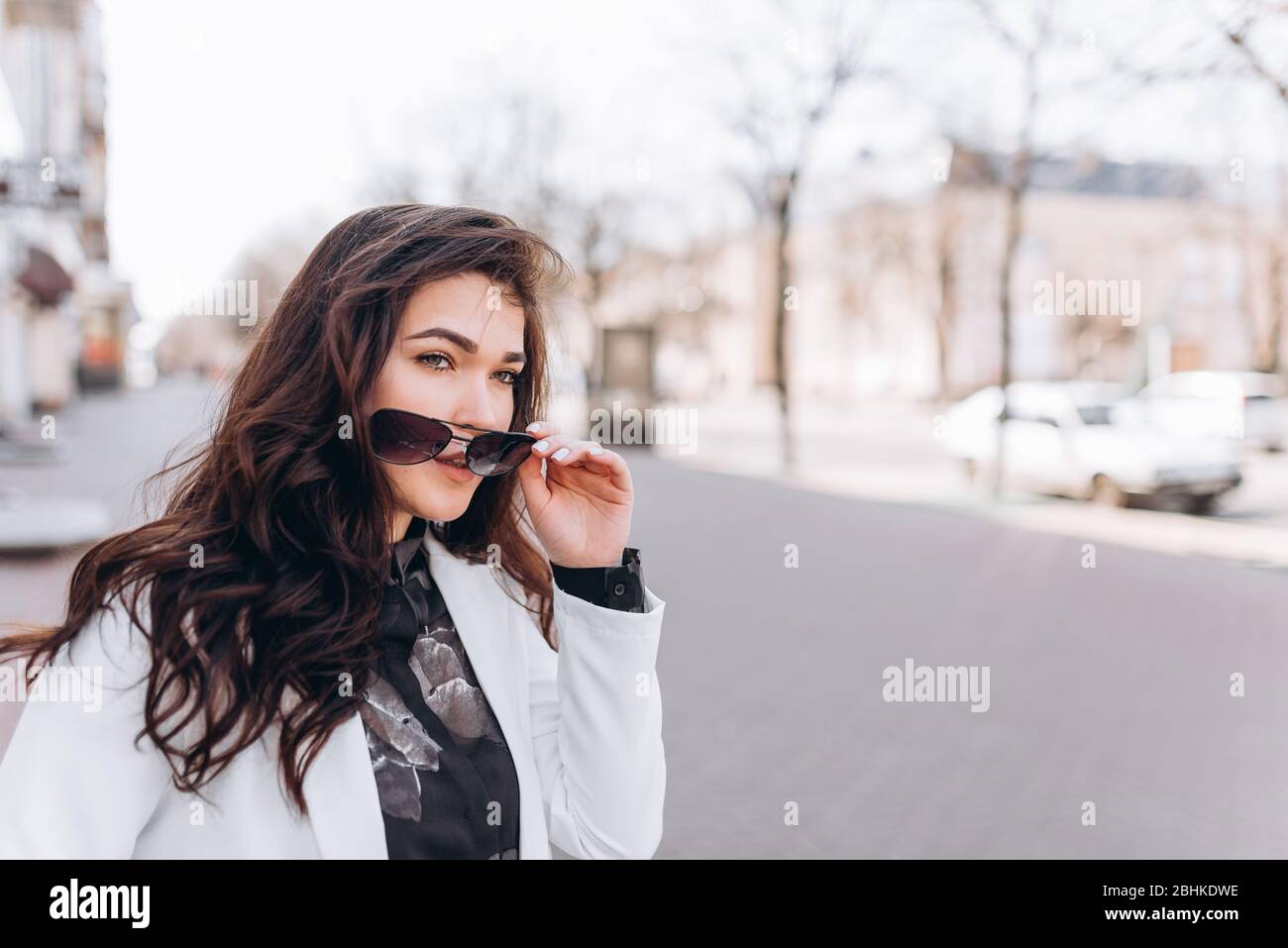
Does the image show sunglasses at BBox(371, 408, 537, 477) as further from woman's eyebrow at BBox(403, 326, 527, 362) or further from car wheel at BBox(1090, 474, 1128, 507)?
car wheel at BBox(1090, 474, 1128, 507)

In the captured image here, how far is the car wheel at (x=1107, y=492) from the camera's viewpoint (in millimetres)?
15383

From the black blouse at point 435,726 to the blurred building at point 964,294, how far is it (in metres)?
23.2

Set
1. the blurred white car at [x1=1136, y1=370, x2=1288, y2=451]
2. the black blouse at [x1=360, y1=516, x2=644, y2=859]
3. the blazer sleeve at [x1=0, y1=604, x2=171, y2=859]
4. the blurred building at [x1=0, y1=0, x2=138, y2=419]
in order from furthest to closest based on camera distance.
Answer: the blurred white car at [x1=1136, y1=370, x2=1288, y2=451], the blurred building at [x1=0, y1=0, x2=138, y2=419], the black blouse at [x1=360, y1=516, x2=644, y2=859], the blazer sleeve at [x1=0, y1=604, x2=171, y2=859]

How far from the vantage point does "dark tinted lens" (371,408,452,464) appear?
1662 mm

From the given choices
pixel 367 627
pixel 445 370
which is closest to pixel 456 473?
pixel 445 370

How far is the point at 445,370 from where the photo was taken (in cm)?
172

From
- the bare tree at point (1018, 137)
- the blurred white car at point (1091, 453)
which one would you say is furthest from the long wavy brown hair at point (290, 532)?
the blurred white car at point (1091, 453)

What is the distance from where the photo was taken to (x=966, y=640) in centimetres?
748

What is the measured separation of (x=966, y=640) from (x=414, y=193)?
926 inches

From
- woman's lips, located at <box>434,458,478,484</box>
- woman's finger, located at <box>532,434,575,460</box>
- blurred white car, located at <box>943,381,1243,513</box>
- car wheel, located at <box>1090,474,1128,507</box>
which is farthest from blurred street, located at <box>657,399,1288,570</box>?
woman's lips, located at <box>434,458,478,484</box>

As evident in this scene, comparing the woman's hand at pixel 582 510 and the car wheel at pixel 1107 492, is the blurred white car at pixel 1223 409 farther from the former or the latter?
the woman's hand at pixel 582 510

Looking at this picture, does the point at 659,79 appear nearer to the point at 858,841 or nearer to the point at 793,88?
the point at 793,88

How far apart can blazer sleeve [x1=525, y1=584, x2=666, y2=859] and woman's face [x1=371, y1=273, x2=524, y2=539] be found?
0.24 metres
